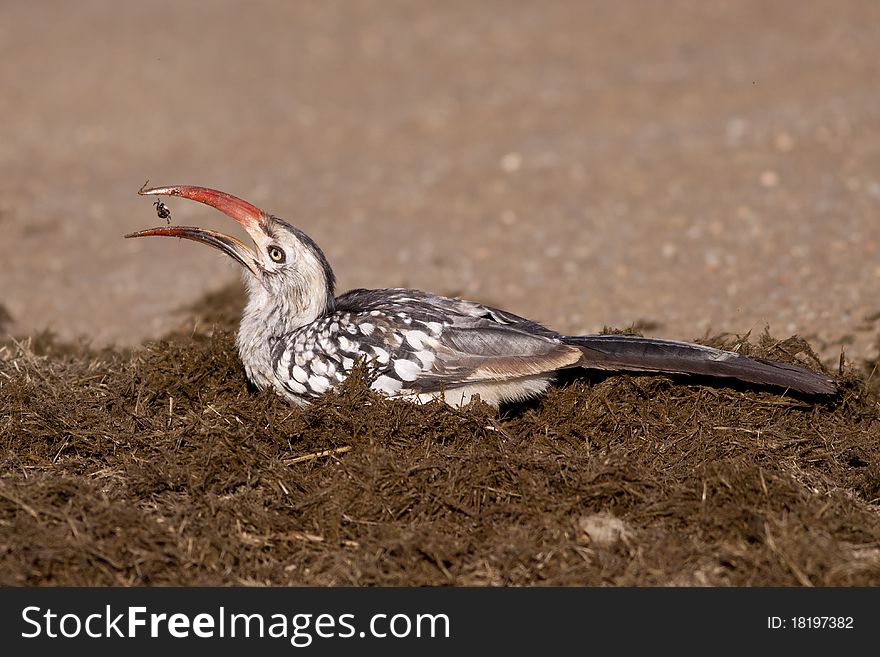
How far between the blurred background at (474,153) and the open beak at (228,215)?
2.04 metres

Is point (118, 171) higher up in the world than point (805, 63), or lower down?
lower down

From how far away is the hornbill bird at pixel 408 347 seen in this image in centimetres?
545

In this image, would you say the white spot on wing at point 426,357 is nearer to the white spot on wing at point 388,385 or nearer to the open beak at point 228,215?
the white spot on wing at point 388,385

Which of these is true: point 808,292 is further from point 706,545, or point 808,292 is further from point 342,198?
point 342,198

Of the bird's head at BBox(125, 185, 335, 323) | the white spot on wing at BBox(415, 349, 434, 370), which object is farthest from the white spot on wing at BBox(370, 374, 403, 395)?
the bird's head at BBox(125, 185, 335, 323)

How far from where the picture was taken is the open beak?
5734 millimetres

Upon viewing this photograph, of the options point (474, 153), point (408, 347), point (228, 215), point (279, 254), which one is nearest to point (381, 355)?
point (408, 347)

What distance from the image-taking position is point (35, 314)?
28.2 ft

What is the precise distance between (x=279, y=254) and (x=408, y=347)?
0.89 metres

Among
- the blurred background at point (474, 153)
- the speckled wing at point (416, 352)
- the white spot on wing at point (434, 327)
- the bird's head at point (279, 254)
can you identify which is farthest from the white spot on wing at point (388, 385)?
the blurred background at point (474, 153)

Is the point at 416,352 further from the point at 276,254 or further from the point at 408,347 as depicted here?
the point at 276,254

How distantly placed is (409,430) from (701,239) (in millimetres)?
4758

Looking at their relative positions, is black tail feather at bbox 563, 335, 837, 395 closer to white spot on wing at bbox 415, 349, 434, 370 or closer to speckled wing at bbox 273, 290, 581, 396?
speckled wing at bbox 273, 290, 581, 396
